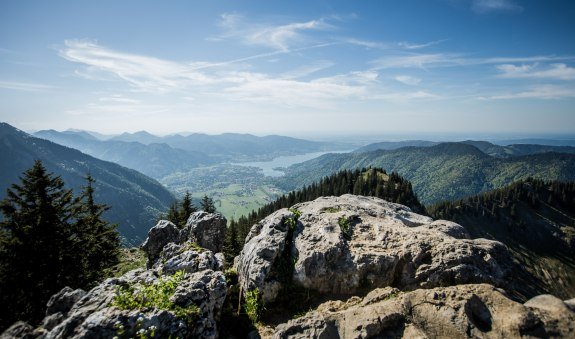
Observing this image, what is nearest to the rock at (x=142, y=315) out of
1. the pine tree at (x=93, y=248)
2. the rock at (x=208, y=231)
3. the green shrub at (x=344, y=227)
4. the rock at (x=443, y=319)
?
the rock at (x=443, y=319)

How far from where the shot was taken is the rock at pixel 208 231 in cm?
2616

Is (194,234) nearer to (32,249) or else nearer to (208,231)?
(208,231)

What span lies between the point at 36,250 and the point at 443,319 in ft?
97.6

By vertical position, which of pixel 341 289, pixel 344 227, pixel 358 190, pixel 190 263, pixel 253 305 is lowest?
pixel 358 190

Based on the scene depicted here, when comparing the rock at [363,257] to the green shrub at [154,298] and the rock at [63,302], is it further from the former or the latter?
the rock at [63,302]

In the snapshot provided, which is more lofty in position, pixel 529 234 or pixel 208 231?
pixel 208 231

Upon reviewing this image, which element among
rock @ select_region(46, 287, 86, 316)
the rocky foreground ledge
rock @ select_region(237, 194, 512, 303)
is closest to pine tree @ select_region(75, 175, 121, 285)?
rock @ select_region(46, 287, 86, 316)

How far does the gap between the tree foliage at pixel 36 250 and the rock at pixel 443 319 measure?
2225 centimetres

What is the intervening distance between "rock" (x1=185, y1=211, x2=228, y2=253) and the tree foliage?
9.80 m

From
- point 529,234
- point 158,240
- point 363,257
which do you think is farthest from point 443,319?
point 529,234

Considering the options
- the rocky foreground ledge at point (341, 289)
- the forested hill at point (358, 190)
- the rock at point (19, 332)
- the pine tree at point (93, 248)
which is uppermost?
the rocky foreground ledge at point (341, 289)

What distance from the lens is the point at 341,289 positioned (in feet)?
53.7

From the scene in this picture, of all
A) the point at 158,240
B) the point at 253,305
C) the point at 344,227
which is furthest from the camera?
the point at 158,240

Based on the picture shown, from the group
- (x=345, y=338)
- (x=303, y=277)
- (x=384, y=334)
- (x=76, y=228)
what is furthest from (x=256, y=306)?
(x=76, y=228)
